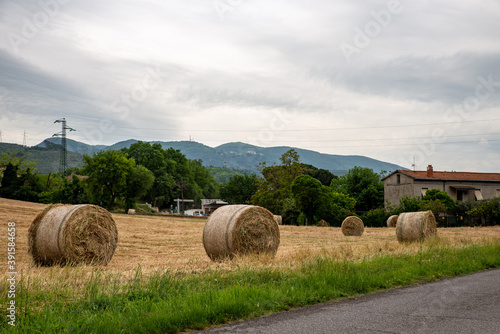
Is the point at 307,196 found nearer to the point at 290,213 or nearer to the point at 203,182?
the point at 290,213

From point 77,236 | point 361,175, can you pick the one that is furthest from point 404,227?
point 361,175

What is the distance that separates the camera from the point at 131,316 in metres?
6.07

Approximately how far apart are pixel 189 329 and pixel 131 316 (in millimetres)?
781

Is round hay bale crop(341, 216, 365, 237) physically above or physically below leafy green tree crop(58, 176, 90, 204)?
below

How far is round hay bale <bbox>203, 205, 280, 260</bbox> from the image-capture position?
13289mm

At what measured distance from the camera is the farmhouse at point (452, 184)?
2457 inches

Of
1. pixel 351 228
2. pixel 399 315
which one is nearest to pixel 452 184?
pixel 351 228

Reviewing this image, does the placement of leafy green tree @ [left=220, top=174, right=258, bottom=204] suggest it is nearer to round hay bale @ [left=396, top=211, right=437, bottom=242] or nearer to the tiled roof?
the tiled roof

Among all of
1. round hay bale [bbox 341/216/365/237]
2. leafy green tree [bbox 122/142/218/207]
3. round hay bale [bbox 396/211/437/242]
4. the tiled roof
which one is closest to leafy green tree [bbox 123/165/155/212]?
leafy green tree [bbox 122/142/218/207]

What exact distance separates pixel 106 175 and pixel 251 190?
1586 inches

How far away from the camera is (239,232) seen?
1345cm

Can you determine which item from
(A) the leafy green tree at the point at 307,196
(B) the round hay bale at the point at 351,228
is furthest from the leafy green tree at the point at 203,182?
(B) the round hay bale at the point at 351,228

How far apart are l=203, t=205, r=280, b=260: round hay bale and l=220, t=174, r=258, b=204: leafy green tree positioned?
87.0 metres

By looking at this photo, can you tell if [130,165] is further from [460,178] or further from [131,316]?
[131,316]
